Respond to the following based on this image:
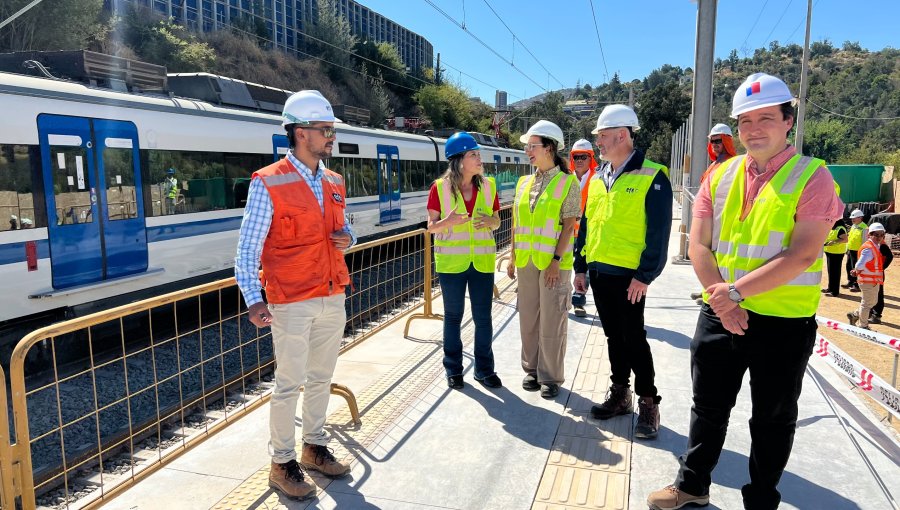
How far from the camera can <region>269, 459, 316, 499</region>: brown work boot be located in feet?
9.73

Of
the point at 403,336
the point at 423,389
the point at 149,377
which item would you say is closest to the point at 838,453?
the point at 423,389

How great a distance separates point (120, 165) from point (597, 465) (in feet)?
22.6

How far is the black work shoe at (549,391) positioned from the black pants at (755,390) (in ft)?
4.89

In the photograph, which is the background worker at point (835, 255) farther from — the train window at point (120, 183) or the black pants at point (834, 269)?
the train window at point (120, 183)

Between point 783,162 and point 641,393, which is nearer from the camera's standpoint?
point 783,162

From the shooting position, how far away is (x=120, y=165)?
7590 millimetres

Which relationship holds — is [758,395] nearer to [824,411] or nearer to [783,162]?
[783,162]

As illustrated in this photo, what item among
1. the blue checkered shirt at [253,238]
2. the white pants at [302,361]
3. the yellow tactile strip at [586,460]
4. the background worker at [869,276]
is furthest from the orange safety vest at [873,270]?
the blue checkered shirt at [253,238]

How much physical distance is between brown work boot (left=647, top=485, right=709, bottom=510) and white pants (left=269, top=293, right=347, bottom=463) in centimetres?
170

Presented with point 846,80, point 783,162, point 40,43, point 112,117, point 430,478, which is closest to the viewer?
point 783,162

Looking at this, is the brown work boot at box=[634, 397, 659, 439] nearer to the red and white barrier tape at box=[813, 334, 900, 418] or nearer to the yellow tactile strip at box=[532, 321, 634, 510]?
the yellow tactile strip at box=[532, 321, 634, 510]

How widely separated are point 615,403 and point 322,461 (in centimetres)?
187

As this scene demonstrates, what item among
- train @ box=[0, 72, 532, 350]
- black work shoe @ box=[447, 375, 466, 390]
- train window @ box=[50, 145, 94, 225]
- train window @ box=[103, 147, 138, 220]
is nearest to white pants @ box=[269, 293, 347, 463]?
black work shoe @ box=[447, 375, 466, 390]

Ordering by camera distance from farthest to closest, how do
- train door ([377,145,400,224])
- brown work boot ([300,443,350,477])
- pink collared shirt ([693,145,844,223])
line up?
train door ([377,145,400,224]) < brown work boot ([300,443,350,477]) < pink collared shirt ([693,145,844,223])
